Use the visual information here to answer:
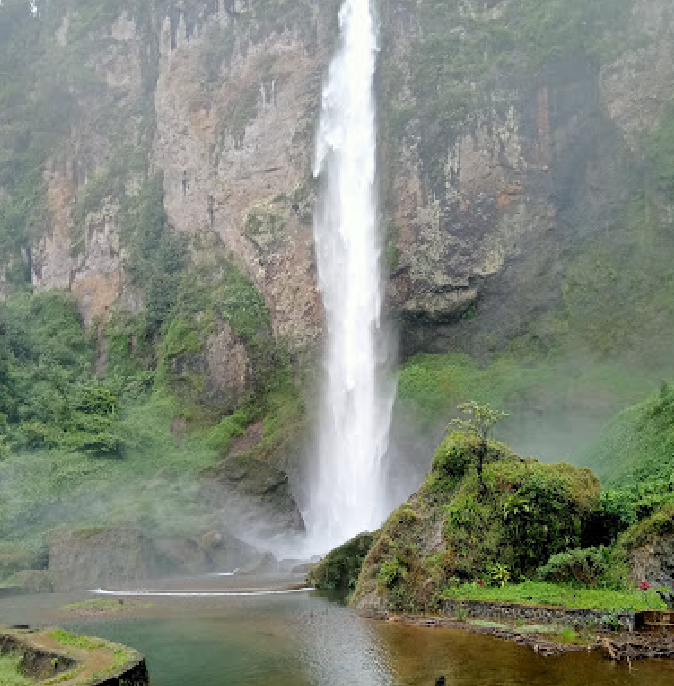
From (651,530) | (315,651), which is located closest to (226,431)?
(651,530)

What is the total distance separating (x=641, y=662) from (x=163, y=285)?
3850 cm

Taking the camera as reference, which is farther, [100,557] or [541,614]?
[100,557]

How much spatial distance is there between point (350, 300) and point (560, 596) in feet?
86.5

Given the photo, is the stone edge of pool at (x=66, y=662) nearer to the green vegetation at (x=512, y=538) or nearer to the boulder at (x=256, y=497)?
the green vegetation at (x=512, y=538)

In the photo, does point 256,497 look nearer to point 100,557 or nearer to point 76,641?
point 100,557

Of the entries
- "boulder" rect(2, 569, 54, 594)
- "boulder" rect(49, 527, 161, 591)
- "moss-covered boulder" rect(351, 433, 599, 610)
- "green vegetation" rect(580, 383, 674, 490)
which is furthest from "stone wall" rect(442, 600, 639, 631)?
"boulder" rect(2, 569, 54, 594)

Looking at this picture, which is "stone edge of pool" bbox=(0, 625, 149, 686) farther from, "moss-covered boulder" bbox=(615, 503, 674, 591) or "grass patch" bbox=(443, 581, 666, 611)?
"moss-covered boulder" bbox=(615, 503, 674, 591)

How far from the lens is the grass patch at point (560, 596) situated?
13.6 meters

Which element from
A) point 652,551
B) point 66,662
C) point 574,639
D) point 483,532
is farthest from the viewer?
point 483,532

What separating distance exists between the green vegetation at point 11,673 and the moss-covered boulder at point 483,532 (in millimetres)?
7288

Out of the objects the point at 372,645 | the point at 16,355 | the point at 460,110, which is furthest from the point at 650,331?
the point at 16,355

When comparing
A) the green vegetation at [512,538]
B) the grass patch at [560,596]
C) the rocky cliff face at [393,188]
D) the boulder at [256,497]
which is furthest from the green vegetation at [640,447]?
the boulder at [256,497]

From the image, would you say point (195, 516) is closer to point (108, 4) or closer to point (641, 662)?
point (641, 662)

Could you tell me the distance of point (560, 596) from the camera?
47.8 ft
